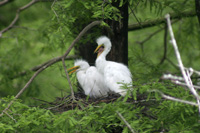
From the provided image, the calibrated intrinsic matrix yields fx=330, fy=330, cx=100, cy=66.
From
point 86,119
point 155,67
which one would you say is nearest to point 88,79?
point 155,67

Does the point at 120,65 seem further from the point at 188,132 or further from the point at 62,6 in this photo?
the point at 188,132

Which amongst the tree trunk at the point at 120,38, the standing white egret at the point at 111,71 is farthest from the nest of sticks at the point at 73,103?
the tree trunk at the point at 120,38

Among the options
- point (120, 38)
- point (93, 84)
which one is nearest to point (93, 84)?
point (93, 84)

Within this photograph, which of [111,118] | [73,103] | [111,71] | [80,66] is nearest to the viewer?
[111,118]

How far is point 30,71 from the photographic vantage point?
5.04m

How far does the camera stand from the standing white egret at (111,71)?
359 cm

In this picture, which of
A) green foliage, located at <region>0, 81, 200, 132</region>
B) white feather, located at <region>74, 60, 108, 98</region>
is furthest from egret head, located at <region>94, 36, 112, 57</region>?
green foliage, located at <region>0, 81, 200, 132</region>

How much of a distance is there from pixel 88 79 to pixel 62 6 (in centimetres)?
118

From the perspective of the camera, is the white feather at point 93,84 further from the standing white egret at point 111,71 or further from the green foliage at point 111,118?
the green foliage at point 111,118

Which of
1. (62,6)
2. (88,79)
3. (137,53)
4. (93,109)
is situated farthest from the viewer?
(137,53)

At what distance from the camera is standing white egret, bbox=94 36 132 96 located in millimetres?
3592

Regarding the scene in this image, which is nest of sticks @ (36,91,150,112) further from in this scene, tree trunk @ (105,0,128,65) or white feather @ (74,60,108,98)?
tree trunk @ (105,0,128,65)

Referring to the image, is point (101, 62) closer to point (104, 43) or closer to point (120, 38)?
point (104, 43)

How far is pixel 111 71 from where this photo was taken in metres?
3.66
